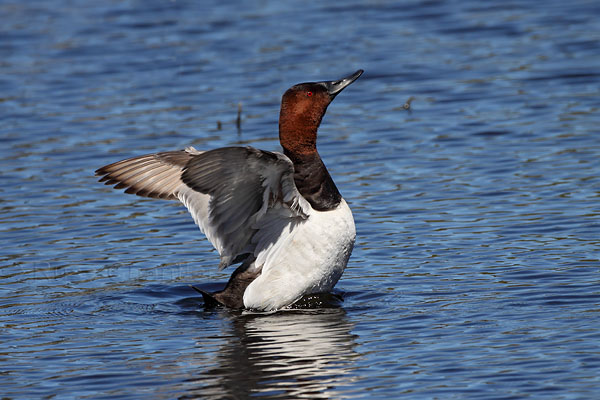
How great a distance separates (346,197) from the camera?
31.2 ft

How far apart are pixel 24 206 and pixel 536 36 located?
7524 mm

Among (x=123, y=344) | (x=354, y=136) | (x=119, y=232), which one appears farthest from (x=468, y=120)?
(x=123, y=344)

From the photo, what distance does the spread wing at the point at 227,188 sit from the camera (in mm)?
6488

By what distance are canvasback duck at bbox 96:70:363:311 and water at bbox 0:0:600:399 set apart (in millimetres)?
268

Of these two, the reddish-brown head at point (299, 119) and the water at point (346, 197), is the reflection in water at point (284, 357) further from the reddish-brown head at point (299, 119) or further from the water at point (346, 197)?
the reddish-brown head at point (299, 119)

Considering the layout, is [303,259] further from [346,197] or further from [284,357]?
[346,197]

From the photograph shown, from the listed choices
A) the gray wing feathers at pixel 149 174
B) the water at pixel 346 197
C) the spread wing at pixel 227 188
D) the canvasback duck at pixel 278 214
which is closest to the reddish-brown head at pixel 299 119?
the canvasback duck at pixel 278 214

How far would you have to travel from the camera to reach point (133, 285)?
793cm

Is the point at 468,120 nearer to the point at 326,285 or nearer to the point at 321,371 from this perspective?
the point at 326,285

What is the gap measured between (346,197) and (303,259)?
2.43m

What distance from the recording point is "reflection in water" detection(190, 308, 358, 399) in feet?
18.7

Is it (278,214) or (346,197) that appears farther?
(346,197)

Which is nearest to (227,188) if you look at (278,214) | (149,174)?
(278,214)

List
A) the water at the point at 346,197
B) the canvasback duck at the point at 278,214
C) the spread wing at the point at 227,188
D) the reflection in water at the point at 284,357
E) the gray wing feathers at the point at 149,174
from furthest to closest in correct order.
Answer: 1. the gray wing feathers at the point at 149,174
2. the canvasback duck at the point at 278,214
3. the spread wing at the point at 227,188
4. the water at the point at 346,197
5. the reflection in water at the point at 284,357
